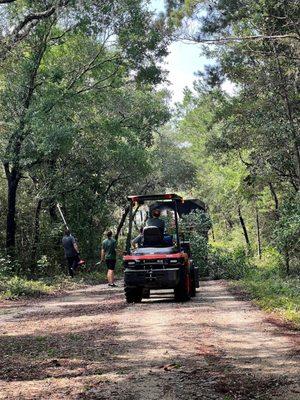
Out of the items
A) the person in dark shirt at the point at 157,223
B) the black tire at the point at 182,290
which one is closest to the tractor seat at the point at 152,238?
the person in dark shirt at the point at 157,223

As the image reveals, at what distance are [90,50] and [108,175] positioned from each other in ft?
29.3

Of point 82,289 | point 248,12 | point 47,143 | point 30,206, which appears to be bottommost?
point 82,289

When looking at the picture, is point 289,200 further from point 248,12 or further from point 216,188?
point 216,188

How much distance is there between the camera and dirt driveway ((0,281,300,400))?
17.8ft

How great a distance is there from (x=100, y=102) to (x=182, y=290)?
13.9 m

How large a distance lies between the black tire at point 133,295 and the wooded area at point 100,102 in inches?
274

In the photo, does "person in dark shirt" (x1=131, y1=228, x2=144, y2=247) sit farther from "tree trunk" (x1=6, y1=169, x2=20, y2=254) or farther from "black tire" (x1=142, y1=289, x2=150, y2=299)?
"tree trunk" (x1=6, y1=169, x2=20, y2=254)

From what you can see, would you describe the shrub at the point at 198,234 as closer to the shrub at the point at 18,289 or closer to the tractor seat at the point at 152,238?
the shrub at the point at 18,289

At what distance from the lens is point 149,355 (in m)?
7.04

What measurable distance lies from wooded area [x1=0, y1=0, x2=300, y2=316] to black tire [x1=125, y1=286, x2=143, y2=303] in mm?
6949

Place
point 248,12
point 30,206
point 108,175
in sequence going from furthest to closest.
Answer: point 108,175
point 30,206
point 248,12

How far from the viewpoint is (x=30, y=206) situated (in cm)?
2533

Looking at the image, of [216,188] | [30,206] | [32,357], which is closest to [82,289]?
[30,206]

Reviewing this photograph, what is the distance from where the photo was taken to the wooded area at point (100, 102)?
60.1ft
